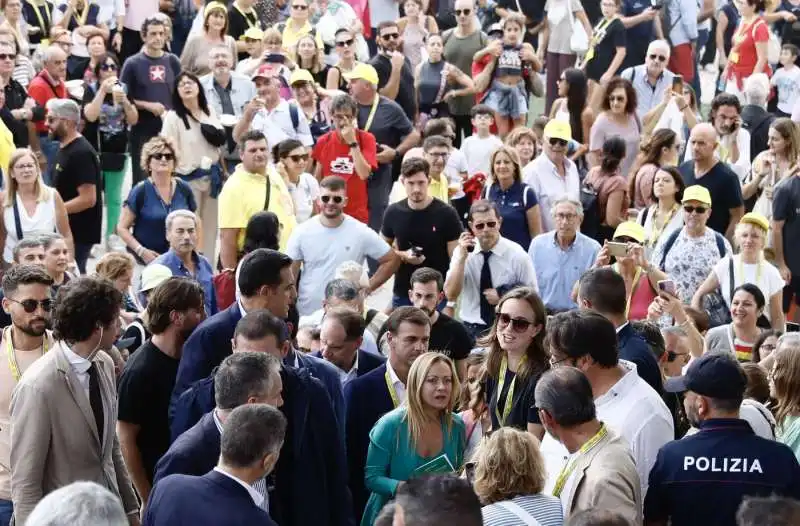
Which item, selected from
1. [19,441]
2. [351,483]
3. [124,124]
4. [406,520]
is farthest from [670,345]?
[124,124]

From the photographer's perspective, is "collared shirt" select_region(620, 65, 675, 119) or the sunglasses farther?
"collared shirt" select_region(620, 65, 675, 119)

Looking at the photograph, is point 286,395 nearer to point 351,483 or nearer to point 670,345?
point 351,483

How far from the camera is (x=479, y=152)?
13195 mm

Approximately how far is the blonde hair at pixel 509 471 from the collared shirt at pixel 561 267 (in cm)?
504

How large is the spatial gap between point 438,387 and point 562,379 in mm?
1095

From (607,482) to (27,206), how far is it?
6566mm

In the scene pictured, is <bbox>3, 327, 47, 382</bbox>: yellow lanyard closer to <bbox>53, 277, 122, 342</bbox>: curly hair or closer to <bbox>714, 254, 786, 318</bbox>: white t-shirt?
<bbox>53, 277, 122, 342</bbox>: curly hair

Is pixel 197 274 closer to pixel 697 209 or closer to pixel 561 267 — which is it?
pixel 561 267

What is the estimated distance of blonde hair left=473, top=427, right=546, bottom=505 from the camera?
5.33m

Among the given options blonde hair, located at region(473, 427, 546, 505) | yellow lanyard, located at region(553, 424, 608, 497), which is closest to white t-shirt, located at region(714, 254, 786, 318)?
yellow lanyard, located at region(553, 424, 608, 497)

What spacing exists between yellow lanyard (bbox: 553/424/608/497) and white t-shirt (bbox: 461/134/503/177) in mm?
7683

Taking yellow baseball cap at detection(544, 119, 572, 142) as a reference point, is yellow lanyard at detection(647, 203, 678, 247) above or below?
below

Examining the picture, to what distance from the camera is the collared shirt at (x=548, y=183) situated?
11766mm

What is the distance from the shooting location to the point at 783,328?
403 inches
